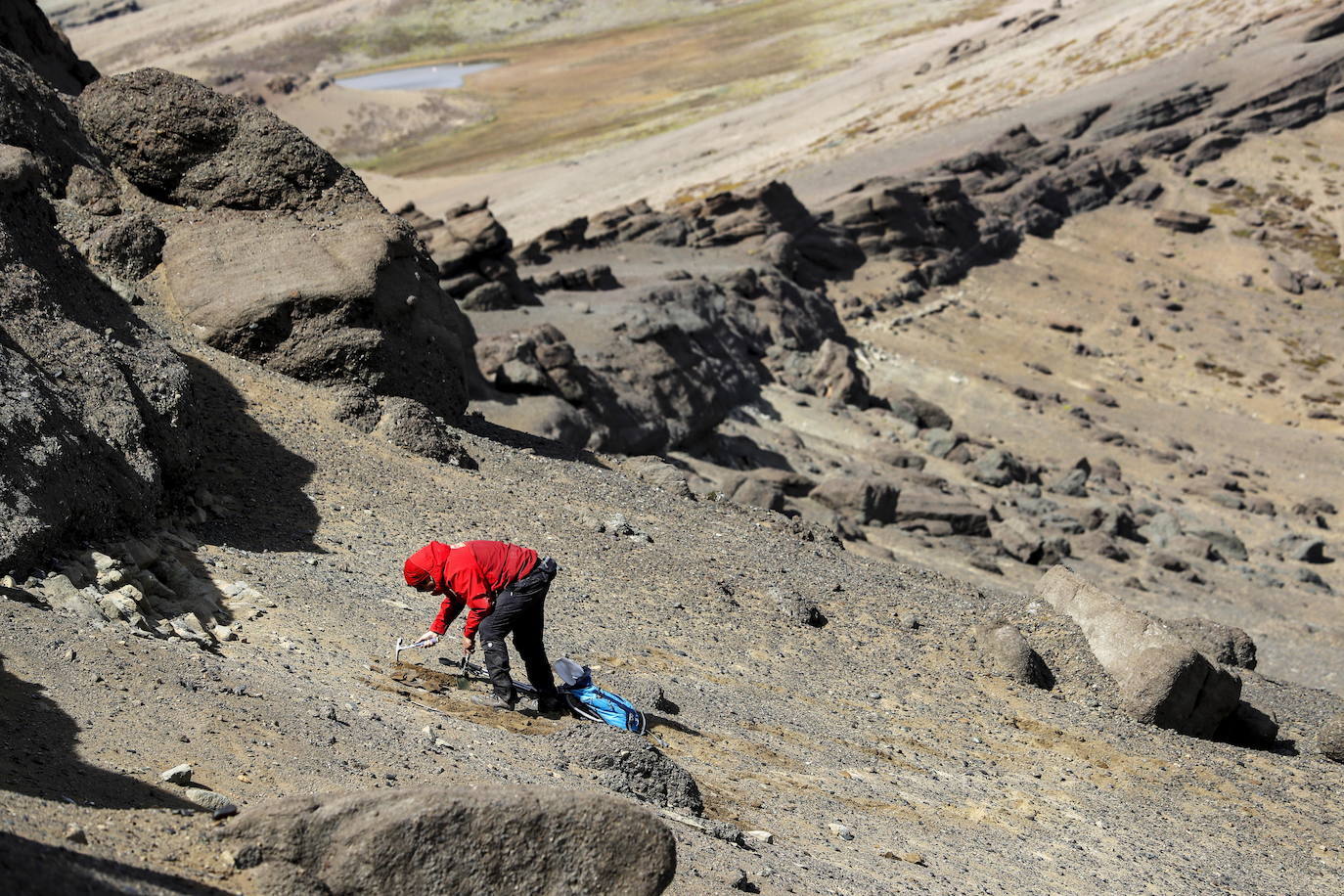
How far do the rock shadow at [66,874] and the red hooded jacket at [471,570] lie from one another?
152 inches

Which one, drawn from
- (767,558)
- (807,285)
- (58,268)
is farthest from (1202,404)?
(58,268)

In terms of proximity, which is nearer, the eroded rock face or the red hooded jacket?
the red hooded jacket

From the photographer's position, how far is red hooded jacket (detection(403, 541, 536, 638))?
912 cm

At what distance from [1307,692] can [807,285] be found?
30949 mm

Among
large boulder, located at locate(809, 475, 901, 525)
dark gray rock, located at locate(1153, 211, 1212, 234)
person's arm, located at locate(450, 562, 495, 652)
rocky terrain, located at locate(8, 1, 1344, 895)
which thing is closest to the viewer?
rocky terrain, located at locate(8, 1, 1344, 895)

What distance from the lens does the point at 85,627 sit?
8.50 meters

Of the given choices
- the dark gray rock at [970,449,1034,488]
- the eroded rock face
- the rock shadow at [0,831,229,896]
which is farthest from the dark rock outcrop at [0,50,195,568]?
the dark gray rock at [970,449,1034,488]

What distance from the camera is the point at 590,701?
31.7 feet

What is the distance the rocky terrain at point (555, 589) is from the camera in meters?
7.07

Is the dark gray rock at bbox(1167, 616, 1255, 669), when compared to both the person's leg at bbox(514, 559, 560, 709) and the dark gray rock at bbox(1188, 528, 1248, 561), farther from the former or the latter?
the dark gray rock at bbox(1188, 528, 1248, 561)

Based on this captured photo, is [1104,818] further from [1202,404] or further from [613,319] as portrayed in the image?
[1202,404]

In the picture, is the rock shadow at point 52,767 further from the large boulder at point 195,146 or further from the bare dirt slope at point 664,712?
the large boulder at point 195,146

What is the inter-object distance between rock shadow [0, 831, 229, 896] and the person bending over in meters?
3.87

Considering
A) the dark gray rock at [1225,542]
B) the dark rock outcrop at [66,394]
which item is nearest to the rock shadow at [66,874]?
the dark rock outcrop at [66,394]
